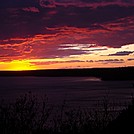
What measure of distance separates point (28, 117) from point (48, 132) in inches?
64.8

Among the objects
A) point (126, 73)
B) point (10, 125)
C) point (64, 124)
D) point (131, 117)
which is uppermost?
point (126, 73)

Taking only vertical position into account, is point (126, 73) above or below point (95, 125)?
above

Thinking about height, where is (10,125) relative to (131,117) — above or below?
below

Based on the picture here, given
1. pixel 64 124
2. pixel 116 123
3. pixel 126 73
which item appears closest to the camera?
pixel 64 124

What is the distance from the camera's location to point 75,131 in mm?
9797

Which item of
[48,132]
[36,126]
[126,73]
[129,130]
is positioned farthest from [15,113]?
[126,73]

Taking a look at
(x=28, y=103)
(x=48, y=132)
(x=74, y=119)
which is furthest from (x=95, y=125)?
(x=28, y=103)

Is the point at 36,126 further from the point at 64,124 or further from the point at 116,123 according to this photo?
the point at 116,123

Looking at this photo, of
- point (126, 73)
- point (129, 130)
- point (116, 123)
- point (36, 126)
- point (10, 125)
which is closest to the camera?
point (10, 125)

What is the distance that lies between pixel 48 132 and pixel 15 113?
5.39 ft

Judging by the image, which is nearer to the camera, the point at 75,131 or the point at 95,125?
the point at 75,131

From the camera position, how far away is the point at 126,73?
7825 inches

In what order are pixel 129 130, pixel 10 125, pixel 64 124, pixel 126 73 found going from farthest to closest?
pixel 126 73 < pixel 129 130 < pixel 64 124 < pixel 10 125

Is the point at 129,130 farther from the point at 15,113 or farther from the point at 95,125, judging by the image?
the point at 15,113
